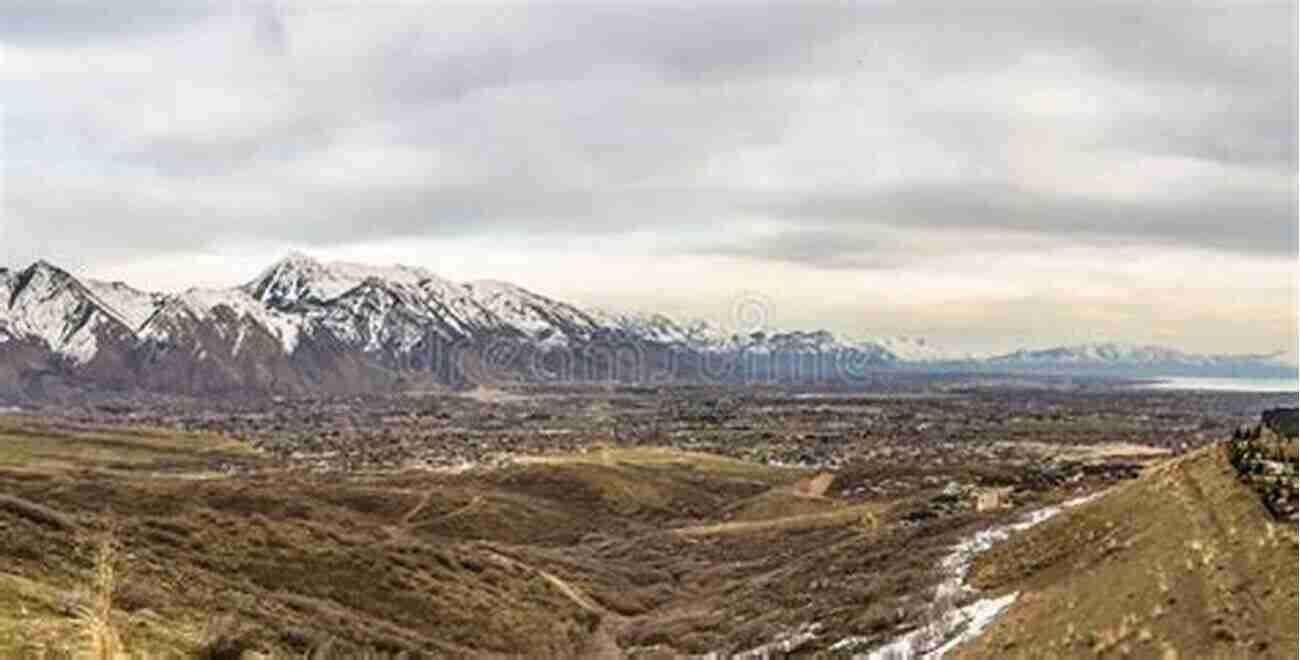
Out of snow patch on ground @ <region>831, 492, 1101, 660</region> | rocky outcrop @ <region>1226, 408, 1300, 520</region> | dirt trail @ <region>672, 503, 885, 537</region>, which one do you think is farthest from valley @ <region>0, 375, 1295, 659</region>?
rocky outcrop @ <region>1226, 408, 1300, 520</region>

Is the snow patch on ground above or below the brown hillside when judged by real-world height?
below

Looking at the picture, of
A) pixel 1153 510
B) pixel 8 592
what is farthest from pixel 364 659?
pixel 1153 510

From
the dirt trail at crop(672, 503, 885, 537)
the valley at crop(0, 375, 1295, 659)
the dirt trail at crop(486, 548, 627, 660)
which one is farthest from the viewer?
the dirt trail at crop(672, 503, 885, 537)

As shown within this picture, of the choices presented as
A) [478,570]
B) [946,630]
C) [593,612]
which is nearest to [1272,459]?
[946,630]

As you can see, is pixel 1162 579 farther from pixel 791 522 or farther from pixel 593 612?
pixel 791 522

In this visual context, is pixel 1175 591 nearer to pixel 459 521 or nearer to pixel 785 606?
pixel 785 606

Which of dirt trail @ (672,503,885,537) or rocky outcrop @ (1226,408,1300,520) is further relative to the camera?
dirt trail @ (672,503,885,537)

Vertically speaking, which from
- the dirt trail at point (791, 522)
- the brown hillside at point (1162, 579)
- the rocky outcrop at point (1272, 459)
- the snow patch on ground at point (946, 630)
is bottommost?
the dirt trail at point (791, 522)

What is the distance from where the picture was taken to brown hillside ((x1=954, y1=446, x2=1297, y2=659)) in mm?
30453

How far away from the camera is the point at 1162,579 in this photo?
35.9 meters

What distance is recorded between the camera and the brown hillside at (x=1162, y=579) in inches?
1199

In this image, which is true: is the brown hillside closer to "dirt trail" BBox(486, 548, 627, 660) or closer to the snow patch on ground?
the snow patch on ground

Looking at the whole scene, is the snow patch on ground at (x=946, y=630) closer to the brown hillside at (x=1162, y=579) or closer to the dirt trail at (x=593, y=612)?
the brown hillside at (x=1162, y=579)

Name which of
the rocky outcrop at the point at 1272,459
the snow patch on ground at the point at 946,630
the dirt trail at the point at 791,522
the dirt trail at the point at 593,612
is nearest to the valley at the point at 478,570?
the dirt trail at the point at 593,612
